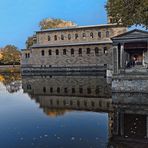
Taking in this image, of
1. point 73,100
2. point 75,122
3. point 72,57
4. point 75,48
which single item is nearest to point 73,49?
point 75,48

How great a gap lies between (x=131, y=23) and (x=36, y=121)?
469 inches

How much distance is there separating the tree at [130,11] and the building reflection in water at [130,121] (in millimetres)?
7318

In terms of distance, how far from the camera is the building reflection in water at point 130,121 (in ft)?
62.2

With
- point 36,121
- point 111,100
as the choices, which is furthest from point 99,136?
point 111,100

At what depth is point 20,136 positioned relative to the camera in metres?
20.6

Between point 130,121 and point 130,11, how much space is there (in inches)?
388

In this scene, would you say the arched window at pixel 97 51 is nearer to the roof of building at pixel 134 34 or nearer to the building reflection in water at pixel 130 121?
the roof of building at pixel 134 34

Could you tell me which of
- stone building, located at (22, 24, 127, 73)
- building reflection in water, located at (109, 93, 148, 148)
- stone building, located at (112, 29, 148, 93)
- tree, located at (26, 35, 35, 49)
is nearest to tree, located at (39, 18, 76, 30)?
tree, located at (26, 35, 35, 49)

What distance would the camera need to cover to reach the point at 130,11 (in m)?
29.4

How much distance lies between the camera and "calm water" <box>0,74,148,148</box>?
19095 mm

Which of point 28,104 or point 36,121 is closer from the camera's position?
point 36,121

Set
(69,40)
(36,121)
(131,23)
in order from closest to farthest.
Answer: (36,121), (131,23), (69,40)

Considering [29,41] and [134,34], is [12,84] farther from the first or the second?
[29,41]

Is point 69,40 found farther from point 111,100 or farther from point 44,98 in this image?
point 111,100
